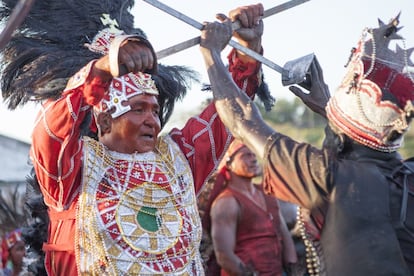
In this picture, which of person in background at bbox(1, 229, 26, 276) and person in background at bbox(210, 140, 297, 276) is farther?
person in background at bbox(1, 229, 26, 276)

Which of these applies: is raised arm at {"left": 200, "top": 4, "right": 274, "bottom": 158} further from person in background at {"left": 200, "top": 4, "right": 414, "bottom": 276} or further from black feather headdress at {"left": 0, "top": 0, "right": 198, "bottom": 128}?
black feather headdress at {"left": 0, "top": 0, "right": 198, "bottom": 128}

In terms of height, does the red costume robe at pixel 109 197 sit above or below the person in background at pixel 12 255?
above

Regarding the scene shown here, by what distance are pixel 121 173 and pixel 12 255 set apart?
14.9 feet

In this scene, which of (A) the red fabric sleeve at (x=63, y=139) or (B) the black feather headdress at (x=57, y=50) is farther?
(B) the black feather headdress at (x=57, y=50)

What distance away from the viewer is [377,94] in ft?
12.7

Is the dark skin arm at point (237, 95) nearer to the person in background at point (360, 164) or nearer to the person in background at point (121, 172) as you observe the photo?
the person in background at point (360, 164)

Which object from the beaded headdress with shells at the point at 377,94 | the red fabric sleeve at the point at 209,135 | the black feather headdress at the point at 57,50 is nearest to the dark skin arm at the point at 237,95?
the beaded headdress with shells at the point at 377,94

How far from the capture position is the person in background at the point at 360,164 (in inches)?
149

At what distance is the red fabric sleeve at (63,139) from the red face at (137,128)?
0.80ft

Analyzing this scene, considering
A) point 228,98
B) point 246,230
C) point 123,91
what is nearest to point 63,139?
point 123,91

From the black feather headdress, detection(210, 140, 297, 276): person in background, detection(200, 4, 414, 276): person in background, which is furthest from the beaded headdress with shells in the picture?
detection(210, 140, 297, 276): person in background

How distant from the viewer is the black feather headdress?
5.49 meters

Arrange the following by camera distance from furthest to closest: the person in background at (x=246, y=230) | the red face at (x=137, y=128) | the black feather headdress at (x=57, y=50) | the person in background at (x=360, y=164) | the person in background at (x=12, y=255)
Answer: the person in background at (x=12, y=255) → the person in background at (x=246, y=230) → the black feather headdress at (x=57, y=50) → the red face at (x=137, y=128) → the person in background at (x=360, y=164)

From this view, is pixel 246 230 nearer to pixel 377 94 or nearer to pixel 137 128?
pixel 137 128
